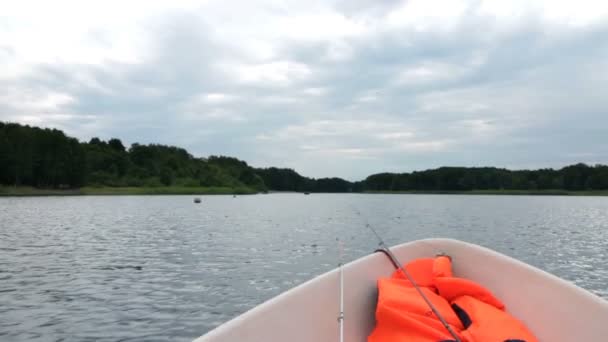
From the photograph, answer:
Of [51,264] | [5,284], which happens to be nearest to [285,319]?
[5,284]

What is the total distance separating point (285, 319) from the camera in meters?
2.69

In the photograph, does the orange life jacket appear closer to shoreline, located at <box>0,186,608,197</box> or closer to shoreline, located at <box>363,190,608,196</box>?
shoreline, located at <box>0,186,608,197</box>

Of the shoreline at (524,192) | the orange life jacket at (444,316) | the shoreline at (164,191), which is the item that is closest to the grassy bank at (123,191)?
the shoreline at (164,191)

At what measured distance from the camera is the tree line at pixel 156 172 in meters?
75.9

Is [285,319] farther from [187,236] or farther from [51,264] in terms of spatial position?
[187,236]

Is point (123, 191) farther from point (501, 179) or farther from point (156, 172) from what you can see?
point (501, 179)

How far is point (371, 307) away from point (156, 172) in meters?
118

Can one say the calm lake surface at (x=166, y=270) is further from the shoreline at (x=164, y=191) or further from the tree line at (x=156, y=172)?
the tree line at (x=156, y=172)

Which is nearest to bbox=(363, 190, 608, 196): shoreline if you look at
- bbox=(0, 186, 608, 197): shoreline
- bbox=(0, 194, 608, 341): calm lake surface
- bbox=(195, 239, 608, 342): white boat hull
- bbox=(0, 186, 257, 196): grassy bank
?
bbox=(0, 186, 608, 197): shoreline

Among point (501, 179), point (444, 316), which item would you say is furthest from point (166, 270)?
point (501, 179)

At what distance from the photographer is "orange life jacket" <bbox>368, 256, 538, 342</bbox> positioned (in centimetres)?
264

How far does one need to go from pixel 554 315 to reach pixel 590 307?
34 cm

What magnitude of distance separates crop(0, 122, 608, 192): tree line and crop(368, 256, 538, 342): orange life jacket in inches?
3184

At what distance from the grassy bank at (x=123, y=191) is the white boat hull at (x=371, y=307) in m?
85.5
